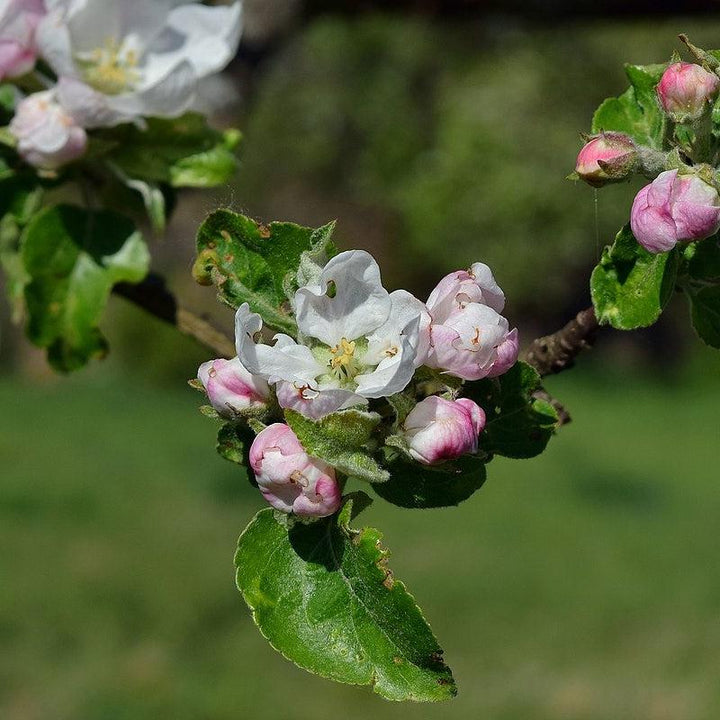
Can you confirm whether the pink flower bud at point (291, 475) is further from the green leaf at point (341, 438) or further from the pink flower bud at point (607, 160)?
the pink flower bud at point (607, 160)

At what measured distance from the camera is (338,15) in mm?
3119

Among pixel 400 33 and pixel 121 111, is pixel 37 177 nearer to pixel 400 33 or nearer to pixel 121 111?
pixel 121 111

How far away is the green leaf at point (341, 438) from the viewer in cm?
93

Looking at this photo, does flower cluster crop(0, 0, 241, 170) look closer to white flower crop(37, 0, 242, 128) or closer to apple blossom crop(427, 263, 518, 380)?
white flower crop(37, 0, 242, 128)

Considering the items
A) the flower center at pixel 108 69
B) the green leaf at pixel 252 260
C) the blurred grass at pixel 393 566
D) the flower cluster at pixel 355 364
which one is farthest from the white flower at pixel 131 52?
the blurred grass at pixel 393 566

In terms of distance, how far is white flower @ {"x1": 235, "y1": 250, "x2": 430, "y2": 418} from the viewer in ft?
3.06

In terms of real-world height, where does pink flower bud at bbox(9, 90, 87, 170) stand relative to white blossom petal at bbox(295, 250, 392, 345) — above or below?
below

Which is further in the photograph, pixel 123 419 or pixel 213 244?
pixel 123 419

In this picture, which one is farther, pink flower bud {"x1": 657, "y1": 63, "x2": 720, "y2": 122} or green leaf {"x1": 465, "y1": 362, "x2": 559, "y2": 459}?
green leaf {"x1": 465, "y1": 362, "x2": 559, "y2": 459}

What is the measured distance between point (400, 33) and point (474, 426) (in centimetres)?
1549

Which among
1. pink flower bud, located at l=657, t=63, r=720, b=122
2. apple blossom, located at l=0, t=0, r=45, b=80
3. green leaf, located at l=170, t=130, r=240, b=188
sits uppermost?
pink flower bud, located at l=657, t=63, r=720, b=122

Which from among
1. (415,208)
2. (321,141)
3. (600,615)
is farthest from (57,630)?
(321,141)

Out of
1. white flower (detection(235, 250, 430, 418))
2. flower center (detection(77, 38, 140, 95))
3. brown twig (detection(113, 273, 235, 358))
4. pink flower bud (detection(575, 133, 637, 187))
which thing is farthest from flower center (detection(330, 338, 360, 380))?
flower center (detection(77, 38, 140, 95))

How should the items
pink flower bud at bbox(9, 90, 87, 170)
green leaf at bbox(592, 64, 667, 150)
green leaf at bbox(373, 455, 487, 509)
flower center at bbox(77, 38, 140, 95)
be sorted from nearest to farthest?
green leaf at bbox(373, 455, 487, 509) → green leaf at bbox(592, 64, 667, 150) → pink flower bud at bbox(9, 90, 87, 170) → flower center at bbox(77, 38, 140, 95)
